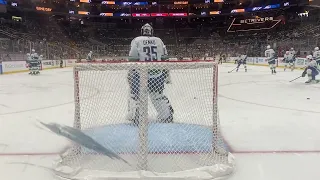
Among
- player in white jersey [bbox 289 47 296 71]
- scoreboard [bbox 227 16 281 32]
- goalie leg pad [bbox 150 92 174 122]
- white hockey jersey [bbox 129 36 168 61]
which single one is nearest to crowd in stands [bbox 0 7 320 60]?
scoreboard [bbox 227 16 281 32]

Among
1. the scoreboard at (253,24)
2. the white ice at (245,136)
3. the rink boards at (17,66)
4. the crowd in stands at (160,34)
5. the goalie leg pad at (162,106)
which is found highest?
the scoreboard at (253,24)

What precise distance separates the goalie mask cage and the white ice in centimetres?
20

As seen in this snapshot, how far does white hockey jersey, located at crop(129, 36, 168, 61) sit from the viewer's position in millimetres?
3328

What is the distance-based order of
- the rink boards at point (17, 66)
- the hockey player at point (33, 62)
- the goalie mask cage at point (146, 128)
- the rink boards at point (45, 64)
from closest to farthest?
the goalie mask cage at point (146, 128), the hockey player at point (33, 62), the rink boards at point (17, 66), the rink boards at point (45, 64)

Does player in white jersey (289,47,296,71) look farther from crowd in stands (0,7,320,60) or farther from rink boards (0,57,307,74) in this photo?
crowd in stands (0,7,320,60)

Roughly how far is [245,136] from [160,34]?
27895mm

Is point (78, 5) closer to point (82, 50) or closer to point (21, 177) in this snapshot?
point (82, 50)

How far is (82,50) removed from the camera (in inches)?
900

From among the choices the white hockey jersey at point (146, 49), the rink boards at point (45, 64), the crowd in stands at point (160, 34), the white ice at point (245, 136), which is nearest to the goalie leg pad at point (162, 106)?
the white hockey jersey at point (146, 49)

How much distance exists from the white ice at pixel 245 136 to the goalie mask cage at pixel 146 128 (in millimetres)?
197

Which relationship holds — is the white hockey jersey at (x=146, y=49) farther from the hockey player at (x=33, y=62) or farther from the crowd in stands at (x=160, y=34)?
the crowd in stands at (x=160, y=34)

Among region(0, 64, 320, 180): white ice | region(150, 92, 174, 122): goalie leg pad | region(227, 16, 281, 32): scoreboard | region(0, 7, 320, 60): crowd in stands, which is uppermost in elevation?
region(227, 16, 281, 32): scoreboard

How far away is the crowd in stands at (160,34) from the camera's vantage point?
63.6 feet

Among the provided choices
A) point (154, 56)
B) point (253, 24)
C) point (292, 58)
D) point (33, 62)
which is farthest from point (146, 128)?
point (253, 24)
